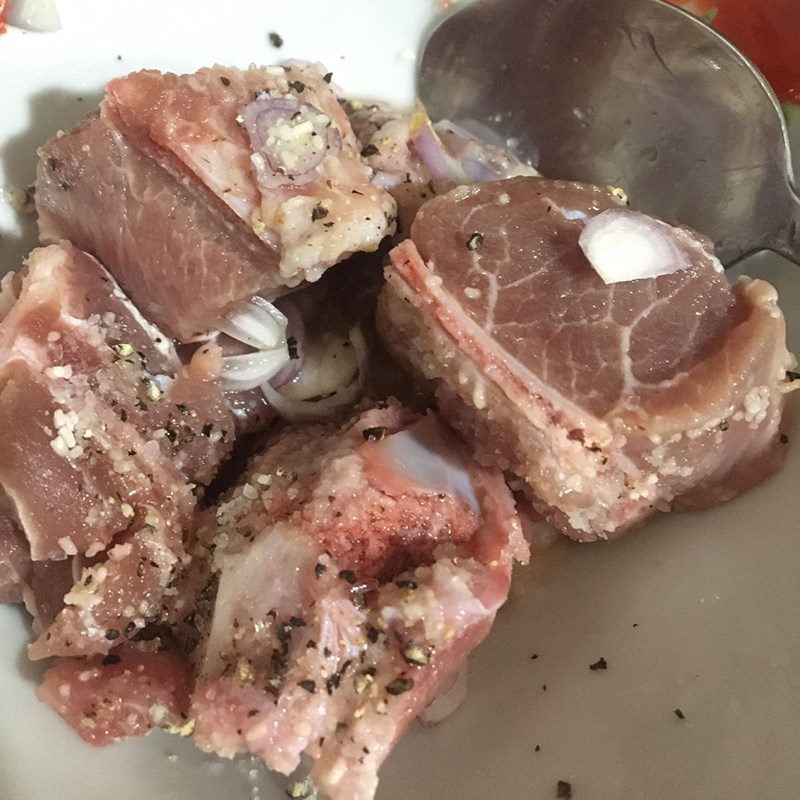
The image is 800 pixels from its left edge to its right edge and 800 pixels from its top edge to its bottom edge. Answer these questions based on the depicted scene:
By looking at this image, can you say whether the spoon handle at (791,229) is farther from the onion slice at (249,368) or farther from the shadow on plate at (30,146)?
the shadow on plate at (30,146)

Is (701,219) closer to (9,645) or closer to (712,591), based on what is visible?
(712,591)

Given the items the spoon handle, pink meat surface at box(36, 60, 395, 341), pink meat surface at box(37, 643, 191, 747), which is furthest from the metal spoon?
pink meat surface at box(37, 643, 191, 747)

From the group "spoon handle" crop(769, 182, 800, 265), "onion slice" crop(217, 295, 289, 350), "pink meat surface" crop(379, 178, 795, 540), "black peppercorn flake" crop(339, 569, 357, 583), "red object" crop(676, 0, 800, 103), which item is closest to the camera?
"black peppercorn flake" crop(339, 569, 357, 583)

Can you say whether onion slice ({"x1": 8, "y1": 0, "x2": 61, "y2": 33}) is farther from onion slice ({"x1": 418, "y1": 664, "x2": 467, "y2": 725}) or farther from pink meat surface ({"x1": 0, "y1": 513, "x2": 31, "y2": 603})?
onion slice ({"x1": 418, "y1": 664, "x2": 467, "y2": 725})

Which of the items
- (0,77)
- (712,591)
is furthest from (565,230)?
(0,77)

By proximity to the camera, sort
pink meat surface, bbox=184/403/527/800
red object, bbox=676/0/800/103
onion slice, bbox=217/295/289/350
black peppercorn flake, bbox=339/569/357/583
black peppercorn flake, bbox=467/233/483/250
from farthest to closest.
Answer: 1. red object, bbox=676/0/800/103
2. onion slice, bbox=217/295/289/350
3. black peppercorn flake, bbox=467/233/483/250
4. black peppercorn flake, bbox=339/569/357/583
5. pink meat surface, bbox=184/403/527/800

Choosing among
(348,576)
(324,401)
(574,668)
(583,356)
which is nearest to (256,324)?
(324,401)
